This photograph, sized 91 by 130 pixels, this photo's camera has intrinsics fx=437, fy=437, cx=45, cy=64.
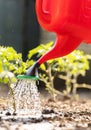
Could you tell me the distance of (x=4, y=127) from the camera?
4.21ft

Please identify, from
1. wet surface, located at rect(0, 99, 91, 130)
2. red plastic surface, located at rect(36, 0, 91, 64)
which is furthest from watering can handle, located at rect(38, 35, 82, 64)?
wet surface, located at rect(0, 99, 91, 130)

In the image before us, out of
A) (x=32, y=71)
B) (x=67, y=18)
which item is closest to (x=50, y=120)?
(x=32, y=71)

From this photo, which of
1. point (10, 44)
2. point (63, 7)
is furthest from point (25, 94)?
point (10, 44)

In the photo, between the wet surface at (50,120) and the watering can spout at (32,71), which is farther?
the watering can spout at (32,71)

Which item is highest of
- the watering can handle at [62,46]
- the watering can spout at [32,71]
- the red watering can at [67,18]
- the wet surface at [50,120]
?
the red watering can at [67,18]

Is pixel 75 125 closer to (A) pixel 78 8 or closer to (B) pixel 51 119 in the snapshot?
(B) pixel 51 119

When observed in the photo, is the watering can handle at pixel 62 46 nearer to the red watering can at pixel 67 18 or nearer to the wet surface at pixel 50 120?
the red watering can at pixel 67 18

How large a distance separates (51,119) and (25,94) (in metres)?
0.17

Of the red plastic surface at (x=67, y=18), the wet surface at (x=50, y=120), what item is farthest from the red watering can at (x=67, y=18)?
the wet surface at (x=50, y=120)

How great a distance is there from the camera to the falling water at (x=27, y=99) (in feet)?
4.91

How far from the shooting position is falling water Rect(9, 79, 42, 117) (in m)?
1.50

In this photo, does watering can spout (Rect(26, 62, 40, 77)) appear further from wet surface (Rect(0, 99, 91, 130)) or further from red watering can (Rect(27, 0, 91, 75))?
wet surface (Rect(0, 99, 91, 130))

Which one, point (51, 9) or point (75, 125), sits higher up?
point (51, 9)

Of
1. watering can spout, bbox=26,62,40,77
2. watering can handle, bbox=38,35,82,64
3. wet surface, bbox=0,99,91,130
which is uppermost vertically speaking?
watering can handle, bbox=38,35,82,64
